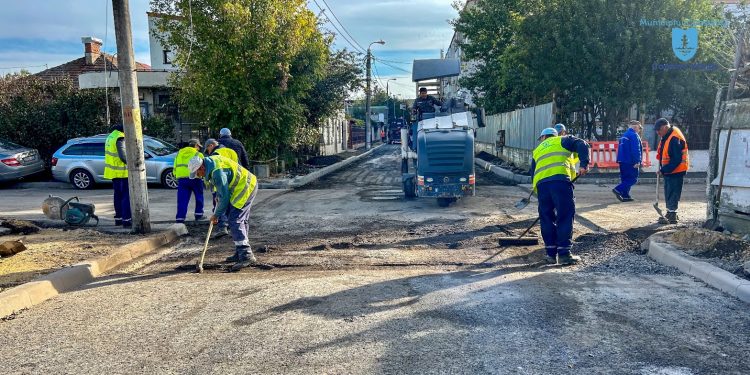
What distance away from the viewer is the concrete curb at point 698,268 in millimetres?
5464

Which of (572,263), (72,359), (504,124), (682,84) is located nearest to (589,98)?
(682,84)

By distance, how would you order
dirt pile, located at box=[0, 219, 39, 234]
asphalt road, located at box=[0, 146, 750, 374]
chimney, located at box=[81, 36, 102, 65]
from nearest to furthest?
asphalt road, located at box=[0, 146, 750, 374] → dirt pile, located at box=[0, 219, 39, 234] → chimney, located at box=[81, 36, 102, 65]

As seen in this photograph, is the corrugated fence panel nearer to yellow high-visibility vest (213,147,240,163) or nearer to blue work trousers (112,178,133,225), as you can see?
yellow high-visibility vest (213,147,240,163)

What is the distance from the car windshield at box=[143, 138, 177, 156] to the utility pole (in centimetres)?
814

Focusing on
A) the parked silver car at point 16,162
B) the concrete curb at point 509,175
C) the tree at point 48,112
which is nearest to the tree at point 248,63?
the tree at point 48,112

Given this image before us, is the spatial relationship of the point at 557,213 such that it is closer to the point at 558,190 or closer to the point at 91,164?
the point at 558,190

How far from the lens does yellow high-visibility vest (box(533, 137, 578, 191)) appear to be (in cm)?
703

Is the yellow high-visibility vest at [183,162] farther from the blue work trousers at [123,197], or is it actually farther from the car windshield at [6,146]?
the car windshield at [6,146]

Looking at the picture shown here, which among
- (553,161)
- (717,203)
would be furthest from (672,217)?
(553,161)

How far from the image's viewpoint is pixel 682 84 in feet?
58.3

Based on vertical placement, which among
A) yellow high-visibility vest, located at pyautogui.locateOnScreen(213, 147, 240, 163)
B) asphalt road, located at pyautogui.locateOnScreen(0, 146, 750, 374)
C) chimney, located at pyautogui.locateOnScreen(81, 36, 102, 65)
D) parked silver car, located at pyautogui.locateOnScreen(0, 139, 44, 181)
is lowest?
asphalt road, located at pyautogui.locateOnScreen(0, 146, 750, 374)

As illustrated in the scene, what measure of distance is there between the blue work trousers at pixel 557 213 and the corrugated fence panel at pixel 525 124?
11.8m

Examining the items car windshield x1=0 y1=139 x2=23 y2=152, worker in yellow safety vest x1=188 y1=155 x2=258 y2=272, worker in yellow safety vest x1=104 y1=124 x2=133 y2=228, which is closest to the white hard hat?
worker in yellow safety vest x1=188 y1=155 x2=258 y2=272

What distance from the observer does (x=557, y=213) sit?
708 cm
